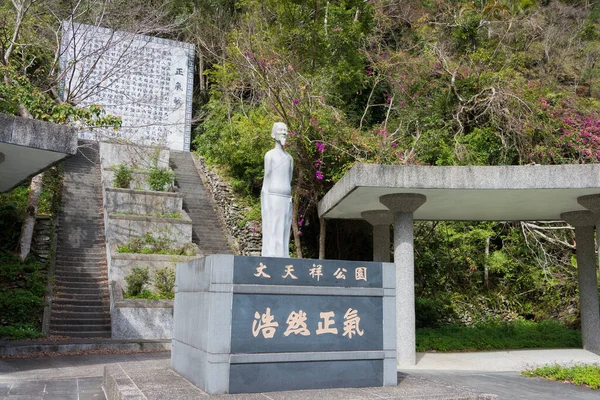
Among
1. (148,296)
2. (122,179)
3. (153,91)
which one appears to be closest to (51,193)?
(122,179)

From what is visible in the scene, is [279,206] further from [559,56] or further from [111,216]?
[559,56]

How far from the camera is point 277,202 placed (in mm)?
6641

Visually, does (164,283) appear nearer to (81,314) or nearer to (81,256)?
(81,314)

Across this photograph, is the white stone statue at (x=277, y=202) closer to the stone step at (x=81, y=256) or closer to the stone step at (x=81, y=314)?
the stone step at (x=81, y=314)

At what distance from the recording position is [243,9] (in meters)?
21.5

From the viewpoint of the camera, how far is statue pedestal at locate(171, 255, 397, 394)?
5172 mm

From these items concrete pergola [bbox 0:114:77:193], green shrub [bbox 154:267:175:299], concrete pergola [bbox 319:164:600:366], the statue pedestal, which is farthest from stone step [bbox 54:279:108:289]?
the statue pedestal

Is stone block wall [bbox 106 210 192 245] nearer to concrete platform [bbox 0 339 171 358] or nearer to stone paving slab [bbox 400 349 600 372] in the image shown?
concrete platform [bbox 0 339 171 358]

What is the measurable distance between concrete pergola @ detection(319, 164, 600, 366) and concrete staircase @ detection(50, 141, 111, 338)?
18.6ft

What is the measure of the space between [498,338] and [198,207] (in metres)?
10.7

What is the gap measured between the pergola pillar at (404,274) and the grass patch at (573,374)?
1.84 metres

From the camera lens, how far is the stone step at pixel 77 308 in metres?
11.4

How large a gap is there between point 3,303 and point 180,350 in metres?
6.64

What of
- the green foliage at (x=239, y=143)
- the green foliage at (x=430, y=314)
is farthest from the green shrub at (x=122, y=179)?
the green foliage at (x=430, y=314)
